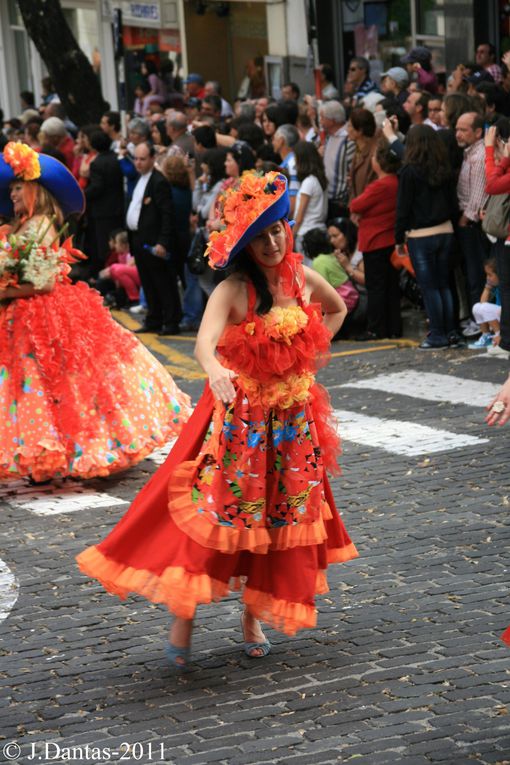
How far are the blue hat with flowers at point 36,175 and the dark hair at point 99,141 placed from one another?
805 centimetres

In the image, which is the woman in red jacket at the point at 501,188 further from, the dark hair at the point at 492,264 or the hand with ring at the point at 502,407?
the hand with ring at the point at 502,407

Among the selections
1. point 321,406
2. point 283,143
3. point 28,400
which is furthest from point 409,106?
point 321,406

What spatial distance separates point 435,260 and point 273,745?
8.21 m

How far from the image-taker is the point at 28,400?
866cm

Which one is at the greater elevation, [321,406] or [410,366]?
[321,406]

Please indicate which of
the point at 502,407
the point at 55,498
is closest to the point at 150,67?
the point at 55,498

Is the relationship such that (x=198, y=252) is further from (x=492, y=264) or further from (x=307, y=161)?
(x=492, y=264)

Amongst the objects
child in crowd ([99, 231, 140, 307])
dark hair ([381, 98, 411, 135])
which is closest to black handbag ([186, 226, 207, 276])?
dark hair ([381, 98, 411, 135])

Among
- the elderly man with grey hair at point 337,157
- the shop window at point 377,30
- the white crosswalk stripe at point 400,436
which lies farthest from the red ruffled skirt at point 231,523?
the shop window at point 377,30

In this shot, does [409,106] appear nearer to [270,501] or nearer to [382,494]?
[382,494]

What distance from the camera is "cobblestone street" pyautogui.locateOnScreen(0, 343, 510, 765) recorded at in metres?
4.98

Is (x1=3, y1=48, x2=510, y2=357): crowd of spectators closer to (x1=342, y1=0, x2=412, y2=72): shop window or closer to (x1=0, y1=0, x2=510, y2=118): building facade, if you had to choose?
(x1=0, y1=0, x2=510, y2=118): building facade

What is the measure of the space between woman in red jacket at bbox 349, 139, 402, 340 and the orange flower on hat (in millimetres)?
5019

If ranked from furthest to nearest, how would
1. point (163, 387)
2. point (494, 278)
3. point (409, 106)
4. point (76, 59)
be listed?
point (76, 59) < point (409, 106) < point (494, 278) < point (163, 387)
